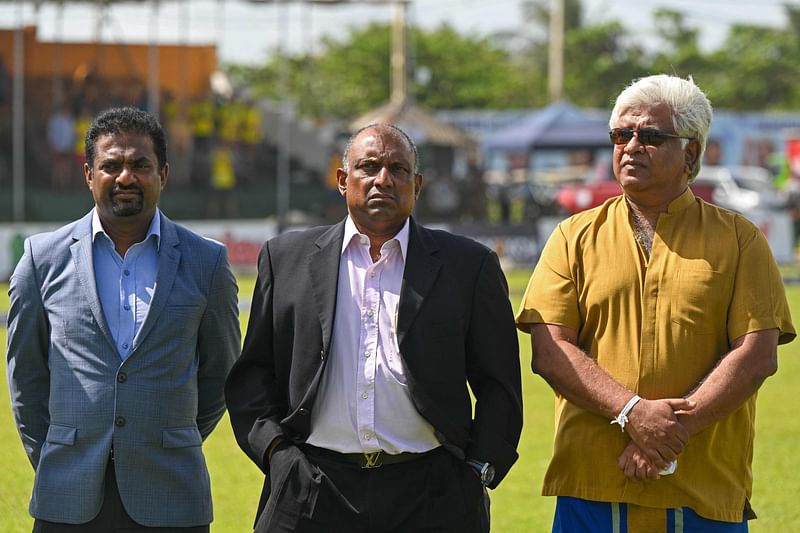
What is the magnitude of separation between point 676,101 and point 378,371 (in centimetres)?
129

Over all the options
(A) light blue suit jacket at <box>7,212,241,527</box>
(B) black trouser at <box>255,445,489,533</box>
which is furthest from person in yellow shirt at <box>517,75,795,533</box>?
(A) light blue suit jacket at <box>7,212,241,527</box>

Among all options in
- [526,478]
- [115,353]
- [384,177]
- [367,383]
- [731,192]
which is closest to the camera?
[367,383]

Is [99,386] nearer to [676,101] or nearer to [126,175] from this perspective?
[126,175]

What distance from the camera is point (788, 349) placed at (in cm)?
1664

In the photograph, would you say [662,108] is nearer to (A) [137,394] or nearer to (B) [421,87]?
(A) [137,394]

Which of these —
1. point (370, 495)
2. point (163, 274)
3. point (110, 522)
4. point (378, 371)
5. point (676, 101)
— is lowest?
point (110, 522)

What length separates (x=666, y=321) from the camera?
14.3 ft

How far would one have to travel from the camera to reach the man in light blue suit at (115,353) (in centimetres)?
438

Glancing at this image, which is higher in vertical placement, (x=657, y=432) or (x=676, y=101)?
(x=676, y=101)

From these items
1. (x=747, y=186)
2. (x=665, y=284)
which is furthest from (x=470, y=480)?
(x=747, y=186)

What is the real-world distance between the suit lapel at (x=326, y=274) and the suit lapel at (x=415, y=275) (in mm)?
212

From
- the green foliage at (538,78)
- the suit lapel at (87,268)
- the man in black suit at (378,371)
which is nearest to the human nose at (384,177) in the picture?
the man in black suit at (378,371)

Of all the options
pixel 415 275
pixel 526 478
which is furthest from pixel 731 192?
pixel 415 275

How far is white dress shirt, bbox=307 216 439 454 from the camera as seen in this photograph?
4.19 metres
